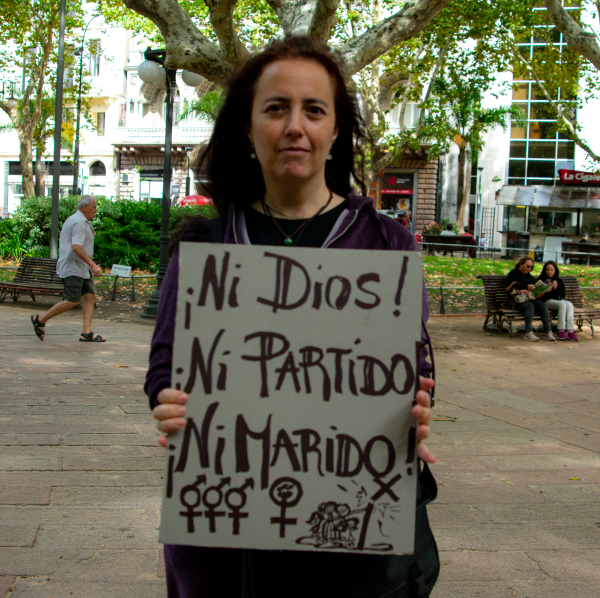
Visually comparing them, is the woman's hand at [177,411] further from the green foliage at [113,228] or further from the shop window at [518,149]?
the shop window at [518,149]

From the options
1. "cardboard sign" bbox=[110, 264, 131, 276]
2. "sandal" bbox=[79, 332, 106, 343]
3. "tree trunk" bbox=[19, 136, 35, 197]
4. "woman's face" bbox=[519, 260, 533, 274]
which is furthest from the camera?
"tree trunk" bbox=[19, 136, 35, 197]

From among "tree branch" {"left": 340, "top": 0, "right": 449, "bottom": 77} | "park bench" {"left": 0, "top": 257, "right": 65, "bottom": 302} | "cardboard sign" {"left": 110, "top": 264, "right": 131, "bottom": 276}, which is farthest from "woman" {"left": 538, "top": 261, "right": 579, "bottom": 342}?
"park bench" {"left": 0, "top": 257, "right": 65, "bottom": 302}

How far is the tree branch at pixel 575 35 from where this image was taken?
11.5m

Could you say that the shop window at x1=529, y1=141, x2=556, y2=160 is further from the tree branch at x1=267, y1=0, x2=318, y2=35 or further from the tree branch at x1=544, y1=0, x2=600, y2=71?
the tree branch at x1=267, y1=0, x2=318, y2=35

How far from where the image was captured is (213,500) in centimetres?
153

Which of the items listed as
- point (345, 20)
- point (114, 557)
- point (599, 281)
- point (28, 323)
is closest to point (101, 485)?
point (114, 557)

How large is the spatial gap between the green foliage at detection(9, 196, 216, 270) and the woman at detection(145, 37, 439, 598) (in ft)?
44.8

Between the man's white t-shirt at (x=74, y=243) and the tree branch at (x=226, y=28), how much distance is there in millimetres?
2673

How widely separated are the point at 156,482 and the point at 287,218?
8.58 feet

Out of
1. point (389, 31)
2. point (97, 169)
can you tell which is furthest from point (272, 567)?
point (97, 169)

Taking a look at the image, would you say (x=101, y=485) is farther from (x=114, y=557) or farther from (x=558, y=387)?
(x=558, y=387)

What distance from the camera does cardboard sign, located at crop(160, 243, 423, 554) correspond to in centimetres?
152

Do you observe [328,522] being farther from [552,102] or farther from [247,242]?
[552,102]

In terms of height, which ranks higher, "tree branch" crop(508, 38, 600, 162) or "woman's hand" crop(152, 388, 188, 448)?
"tree branch" crop(508, 38, 600, 162)
